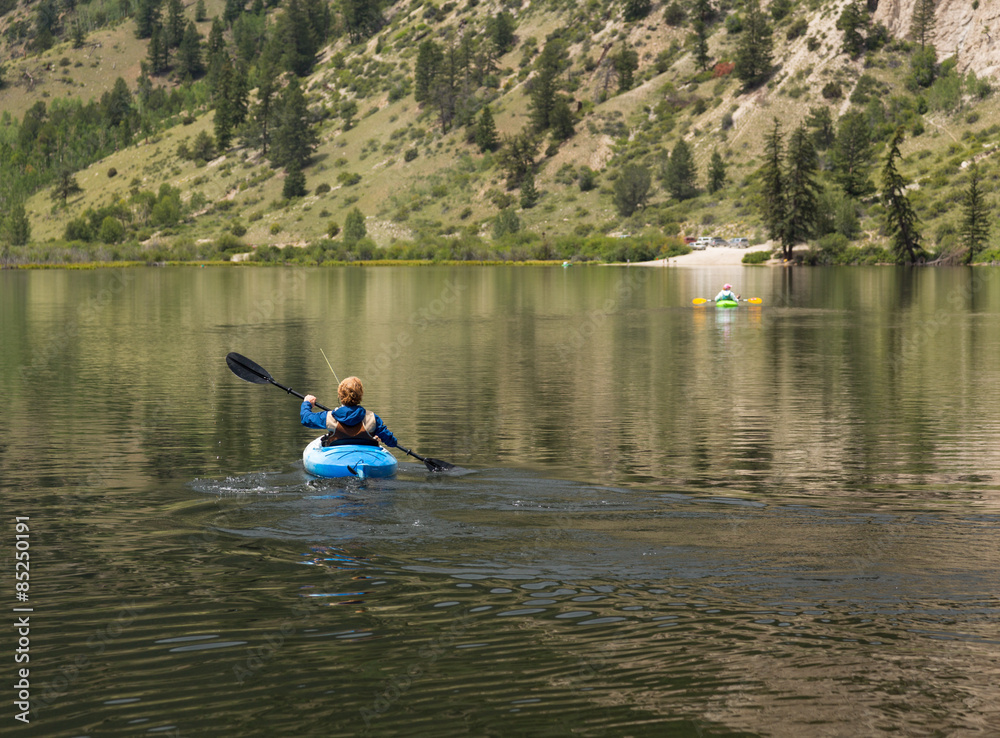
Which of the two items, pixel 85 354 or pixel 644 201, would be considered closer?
Answer: pixel 85 354

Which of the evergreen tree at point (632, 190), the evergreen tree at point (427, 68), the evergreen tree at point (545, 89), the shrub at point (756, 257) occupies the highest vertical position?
the evergreen tree at point (427, 68)

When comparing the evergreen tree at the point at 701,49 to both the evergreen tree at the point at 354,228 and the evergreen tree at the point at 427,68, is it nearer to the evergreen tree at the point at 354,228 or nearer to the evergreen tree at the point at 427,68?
the evergreen tree at the point at 427,68

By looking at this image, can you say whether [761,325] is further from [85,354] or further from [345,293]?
[345,293]

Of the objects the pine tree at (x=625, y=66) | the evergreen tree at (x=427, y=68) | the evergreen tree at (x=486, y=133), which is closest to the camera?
the pine tree at (x=625, y=66)

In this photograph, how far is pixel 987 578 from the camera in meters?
12.0

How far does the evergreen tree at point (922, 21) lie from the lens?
15462 cm

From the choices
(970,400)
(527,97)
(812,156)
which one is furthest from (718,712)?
(527,97)

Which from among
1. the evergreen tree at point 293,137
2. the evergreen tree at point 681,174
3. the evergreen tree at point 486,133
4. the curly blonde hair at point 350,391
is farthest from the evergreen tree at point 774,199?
the curly blonde hair at point 350,391

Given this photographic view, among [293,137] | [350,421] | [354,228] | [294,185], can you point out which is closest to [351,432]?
[350,421]

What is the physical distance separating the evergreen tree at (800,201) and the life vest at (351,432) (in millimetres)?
111335

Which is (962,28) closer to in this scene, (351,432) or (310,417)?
(310,417)

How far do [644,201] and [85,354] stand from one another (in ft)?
403

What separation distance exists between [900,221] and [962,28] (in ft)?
163

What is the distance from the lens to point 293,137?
194500mm
